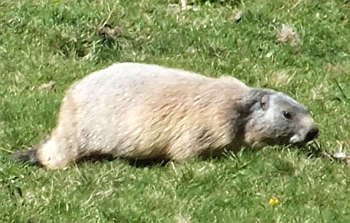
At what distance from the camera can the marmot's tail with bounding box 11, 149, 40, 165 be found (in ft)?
24.8

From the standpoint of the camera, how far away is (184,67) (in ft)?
31.8

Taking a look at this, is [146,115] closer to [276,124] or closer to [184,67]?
[276,124]

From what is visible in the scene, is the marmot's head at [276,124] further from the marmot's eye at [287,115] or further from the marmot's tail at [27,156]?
the marmot's tail at [27,156]

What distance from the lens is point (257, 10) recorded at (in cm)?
1102

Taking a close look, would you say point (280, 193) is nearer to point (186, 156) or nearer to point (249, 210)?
point (249, 210)

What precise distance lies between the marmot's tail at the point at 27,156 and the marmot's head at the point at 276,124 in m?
1.46

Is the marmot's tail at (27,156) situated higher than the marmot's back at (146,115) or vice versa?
the marmot's back at (146,115)

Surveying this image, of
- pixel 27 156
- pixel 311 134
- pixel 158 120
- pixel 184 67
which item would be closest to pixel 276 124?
pixel 311 134

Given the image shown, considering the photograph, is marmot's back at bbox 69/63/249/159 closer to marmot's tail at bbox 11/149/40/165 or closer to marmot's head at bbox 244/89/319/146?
marmot's head at bbox 244/89/319/146

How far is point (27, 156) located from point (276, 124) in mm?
1750

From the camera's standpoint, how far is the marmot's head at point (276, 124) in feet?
25.7

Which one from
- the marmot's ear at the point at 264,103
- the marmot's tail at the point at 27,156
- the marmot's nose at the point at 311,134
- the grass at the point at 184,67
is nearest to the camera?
the grass at the point at 184,67

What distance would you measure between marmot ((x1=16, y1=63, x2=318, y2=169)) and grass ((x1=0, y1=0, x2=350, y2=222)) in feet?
0.56

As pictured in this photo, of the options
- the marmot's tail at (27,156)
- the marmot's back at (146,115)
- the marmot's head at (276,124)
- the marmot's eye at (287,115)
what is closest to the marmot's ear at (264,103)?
the marmot's head at (276,124)
